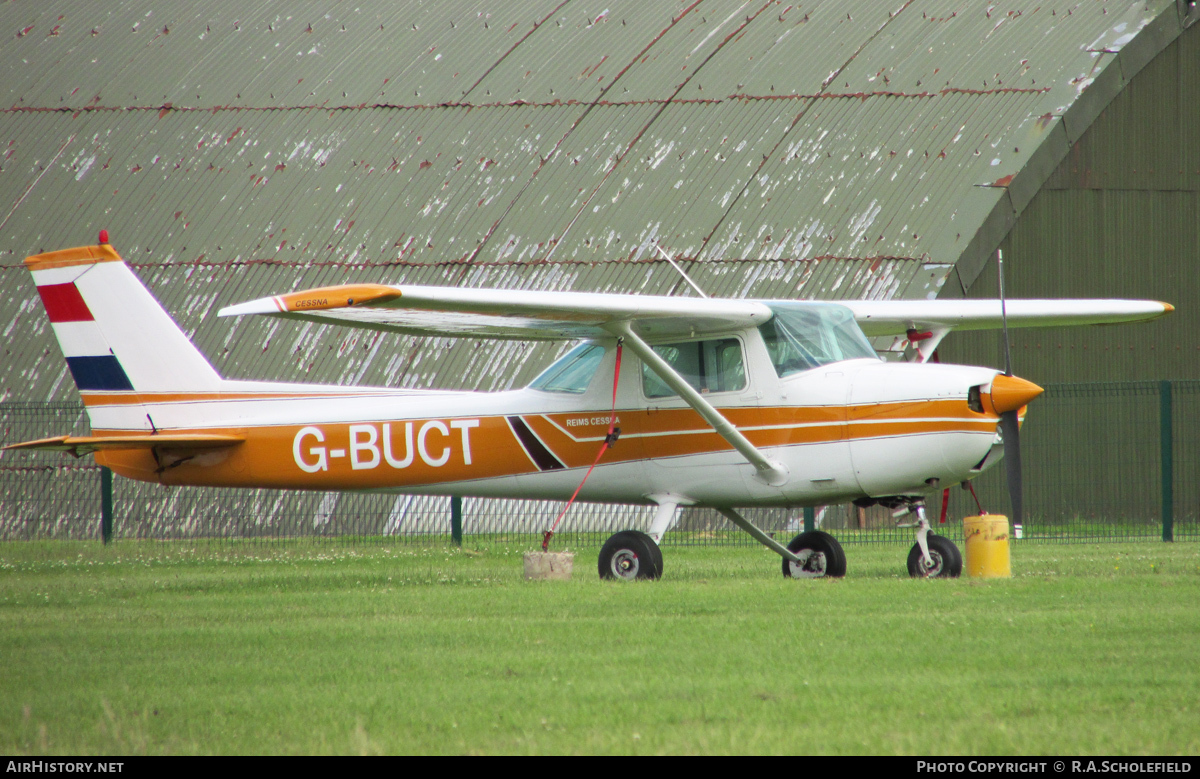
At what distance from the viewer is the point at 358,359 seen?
68.8 feet

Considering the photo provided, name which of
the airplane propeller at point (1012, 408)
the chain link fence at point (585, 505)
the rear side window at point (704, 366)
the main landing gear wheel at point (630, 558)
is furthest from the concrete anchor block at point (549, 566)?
the chain link fence at point (585, 505)

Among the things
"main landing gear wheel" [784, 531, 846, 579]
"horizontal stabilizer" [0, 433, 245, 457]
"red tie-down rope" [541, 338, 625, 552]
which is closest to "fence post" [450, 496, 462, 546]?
"horizontal stabilizer" [0, 433, 245, 457]

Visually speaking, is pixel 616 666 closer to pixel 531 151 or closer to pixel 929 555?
pixel 929 555

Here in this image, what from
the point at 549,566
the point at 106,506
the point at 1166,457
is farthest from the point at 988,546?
the point at 106,506

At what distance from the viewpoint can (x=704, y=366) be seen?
12.1 meters

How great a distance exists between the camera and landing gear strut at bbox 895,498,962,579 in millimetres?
11727

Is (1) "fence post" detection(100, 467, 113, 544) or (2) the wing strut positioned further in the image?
(1) "fence post" detection(100, 467, 113, 544)

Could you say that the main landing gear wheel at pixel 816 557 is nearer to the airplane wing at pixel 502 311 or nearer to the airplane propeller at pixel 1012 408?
the airplane propeller at pixel 1012 408

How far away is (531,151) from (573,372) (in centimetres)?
1179

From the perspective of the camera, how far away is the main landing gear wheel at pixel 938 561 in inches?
462

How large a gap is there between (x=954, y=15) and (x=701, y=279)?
7587mm

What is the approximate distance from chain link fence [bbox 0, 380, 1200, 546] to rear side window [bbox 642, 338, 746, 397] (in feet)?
22.1

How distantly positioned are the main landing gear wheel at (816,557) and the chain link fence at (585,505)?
634cm

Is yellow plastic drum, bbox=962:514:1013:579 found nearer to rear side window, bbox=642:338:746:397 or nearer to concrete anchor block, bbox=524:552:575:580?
rear side window, bbox=642:338:746:397
